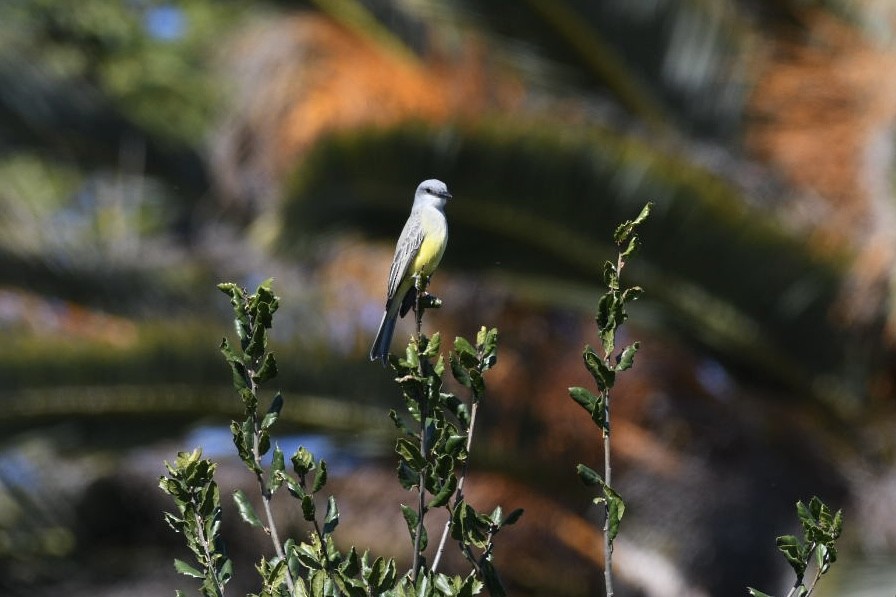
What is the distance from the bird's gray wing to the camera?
19.1 ft

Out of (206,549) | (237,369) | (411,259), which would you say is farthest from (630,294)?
(411,259)

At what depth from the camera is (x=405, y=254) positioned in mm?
5879

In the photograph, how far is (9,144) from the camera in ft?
33.7

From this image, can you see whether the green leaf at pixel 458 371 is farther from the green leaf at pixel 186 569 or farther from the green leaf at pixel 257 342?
the green leaf at pixel 186 569

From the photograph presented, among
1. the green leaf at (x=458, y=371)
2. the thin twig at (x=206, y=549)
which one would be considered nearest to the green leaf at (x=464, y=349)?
the green leaf at (x=458, y=371)

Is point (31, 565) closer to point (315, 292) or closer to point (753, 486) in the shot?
point (315, 292)

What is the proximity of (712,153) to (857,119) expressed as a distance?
787 mm

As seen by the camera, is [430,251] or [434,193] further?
[434,193]

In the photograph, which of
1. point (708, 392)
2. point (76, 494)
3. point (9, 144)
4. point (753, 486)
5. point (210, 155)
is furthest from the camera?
point (210, 155)

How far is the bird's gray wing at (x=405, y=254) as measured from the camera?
5.83 m

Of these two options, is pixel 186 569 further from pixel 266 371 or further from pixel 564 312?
pixel 564 312

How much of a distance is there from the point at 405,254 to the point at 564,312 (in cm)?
304

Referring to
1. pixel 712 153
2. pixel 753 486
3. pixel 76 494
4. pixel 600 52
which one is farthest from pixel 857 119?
pixel 76 494

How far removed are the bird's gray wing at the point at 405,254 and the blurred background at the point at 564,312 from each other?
5.52 ft
